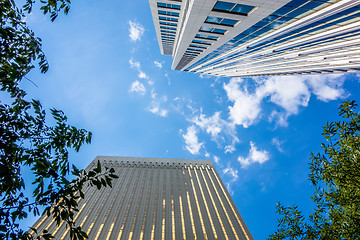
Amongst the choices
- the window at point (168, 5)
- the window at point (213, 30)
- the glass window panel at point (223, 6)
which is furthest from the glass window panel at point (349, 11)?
the window at point (168, 5)

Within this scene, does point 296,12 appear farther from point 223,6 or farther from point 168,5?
point 168,5

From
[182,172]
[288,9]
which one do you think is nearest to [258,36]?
[288,9]

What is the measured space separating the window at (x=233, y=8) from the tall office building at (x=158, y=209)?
44.6 m

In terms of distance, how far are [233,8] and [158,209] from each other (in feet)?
159

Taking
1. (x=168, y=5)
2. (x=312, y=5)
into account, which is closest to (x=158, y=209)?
(x=168, y=5)

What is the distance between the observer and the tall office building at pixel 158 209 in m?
38.3

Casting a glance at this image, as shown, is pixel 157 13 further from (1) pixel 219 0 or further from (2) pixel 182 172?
(2) pixel 182 172

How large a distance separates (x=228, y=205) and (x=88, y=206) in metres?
41.5

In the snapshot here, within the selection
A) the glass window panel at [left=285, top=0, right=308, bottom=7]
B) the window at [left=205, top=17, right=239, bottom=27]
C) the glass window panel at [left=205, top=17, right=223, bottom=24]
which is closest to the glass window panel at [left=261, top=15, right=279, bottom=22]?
the glass window panel at [left=285, top=0, right=308, bottom=7]

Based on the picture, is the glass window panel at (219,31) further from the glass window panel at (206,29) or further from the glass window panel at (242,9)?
the glass window panel at (242,9)

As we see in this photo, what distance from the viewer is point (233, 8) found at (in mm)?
19703

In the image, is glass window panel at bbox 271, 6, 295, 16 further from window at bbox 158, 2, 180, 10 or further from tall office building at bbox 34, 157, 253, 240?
tall office building at bbox 34, 157, 253, 240

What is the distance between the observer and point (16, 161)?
608 cm

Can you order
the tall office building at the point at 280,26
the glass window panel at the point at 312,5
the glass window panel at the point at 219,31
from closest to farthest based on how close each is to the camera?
the glass window panel at the point at 312,5
the tall office building at the point at 280,26
the glass window panel at the point at 219,31
